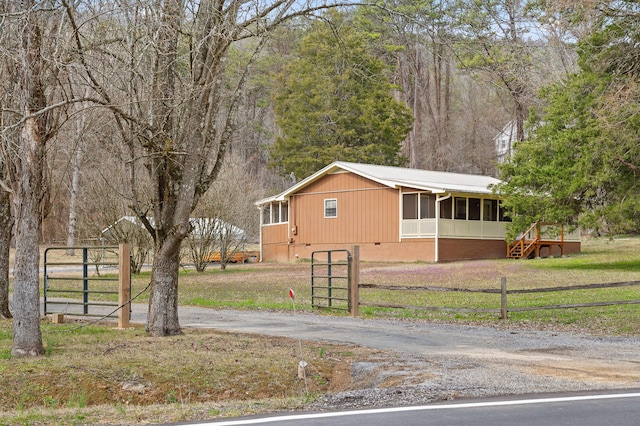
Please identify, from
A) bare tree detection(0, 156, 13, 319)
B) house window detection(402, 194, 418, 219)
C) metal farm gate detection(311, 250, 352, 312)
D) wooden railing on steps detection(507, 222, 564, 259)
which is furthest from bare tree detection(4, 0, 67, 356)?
wooden railing on steps detection(507, 222, 564, 259)

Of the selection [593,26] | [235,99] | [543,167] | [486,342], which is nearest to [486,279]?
[543,167]

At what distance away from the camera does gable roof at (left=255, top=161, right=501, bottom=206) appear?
3703 cm

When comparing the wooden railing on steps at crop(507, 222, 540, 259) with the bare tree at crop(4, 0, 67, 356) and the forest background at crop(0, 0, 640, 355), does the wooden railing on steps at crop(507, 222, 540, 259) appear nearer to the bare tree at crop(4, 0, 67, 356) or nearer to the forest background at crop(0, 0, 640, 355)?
the forest background at crop(0, 0, 640, 355)

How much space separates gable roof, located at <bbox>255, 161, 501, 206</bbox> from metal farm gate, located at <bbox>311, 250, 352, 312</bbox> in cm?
402

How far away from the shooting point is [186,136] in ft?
40.8

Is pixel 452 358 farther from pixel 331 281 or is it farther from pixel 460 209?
pixel 460 209

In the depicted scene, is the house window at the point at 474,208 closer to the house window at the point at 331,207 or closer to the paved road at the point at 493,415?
the house window at the point at 331,207

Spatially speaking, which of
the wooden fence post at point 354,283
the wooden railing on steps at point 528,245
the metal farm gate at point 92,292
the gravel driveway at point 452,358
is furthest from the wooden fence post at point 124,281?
the wooden railing on steps at point 528,245

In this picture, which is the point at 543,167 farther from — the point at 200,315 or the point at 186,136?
the point at 186,136

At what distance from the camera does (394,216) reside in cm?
3847

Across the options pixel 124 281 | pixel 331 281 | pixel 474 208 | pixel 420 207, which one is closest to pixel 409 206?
pixel 420 207

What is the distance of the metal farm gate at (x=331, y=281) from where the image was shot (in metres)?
18.6

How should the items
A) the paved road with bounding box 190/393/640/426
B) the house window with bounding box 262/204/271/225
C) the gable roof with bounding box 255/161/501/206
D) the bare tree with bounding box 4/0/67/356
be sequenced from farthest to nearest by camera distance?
the house window with bounding box 262/204/271/225, the gable roof with bounding box 255/161/501/206, the bare tree with bounding box 4/0/67/356, the paved road with bounding box 190/393/640/426

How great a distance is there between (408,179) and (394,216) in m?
2.30
